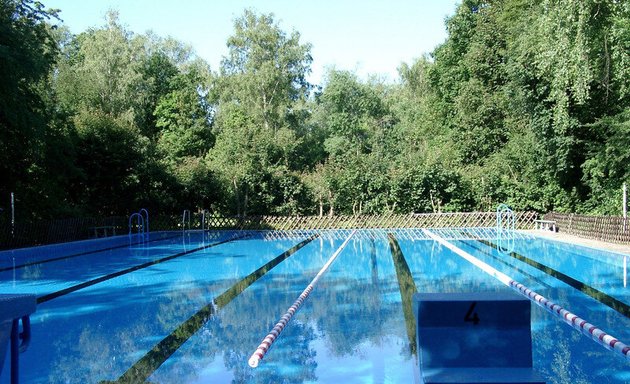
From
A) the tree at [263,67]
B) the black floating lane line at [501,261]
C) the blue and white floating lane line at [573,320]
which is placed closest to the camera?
the blue and white floating lane line at [573,320]

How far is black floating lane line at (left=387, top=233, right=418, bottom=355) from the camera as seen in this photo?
7.15m

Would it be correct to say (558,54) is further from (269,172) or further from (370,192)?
(269,172)

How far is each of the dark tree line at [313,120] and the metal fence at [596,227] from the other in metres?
1.73

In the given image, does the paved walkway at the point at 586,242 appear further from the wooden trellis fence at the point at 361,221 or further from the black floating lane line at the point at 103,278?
the black floating lane line at the point at 103,278

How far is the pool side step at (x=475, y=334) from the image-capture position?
4121 millimetres

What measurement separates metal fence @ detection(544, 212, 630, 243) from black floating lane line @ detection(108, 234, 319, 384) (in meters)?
11.1

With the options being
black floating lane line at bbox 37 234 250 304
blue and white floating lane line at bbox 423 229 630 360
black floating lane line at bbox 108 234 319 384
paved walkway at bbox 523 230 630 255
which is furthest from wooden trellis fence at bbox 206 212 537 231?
black floating lane line at bbox 108 234 319 384

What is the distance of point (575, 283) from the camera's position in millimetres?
11203

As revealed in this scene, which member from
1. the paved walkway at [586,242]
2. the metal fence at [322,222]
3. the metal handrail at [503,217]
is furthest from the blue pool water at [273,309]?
the metal fence at [322,222]

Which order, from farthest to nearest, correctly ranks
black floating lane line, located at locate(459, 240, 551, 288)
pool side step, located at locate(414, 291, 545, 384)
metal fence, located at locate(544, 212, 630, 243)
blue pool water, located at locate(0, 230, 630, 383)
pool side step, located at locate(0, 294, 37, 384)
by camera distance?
metal fence, located at locate(544, 212, 630, 243) → black floating lane line, located at locate(459, 240, 551, 288) → blue pool water, located at locate(0, 230, 630, 383) → pool side step, located at locate(414, 291, 545, 384) → pool side step, located at locate(0, 294, 37, 384)

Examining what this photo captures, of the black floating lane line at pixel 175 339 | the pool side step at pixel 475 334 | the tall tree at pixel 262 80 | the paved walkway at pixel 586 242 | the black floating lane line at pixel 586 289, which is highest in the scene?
the tall tree at pixel 262 80

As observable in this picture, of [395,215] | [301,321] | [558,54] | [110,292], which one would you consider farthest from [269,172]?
[301,321]

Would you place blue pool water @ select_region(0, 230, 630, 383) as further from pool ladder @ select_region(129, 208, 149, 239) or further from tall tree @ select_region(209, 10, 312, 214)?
tall tree @ select_region(209, 10, 312, 214)

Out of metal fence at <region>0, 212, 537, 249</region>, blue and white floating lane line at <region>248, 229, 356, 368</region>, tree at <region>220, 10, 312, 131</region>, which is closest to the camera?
blue and white floating lane line at <region>248, 229, 356, 368</region>
